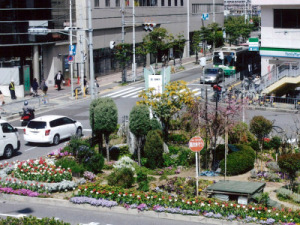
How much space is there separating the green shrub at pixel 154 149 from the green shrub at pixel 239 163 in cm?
310

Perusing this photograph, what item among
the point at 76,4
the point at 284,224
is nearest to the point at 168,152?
the point at 284,224

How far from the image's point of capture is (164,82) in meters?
30.8

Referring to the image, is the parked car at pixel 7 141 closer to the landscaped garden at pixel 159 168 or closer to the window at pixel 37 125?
the window at pixel 37 125

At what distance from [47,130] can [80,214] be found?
477 inches

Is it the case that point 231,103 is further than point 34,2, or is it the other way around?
point 34,2

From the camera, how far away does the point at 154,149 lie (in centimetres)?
2598

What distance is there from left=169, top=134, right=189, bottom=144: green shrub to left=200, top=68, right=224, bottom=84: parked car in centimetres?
2383

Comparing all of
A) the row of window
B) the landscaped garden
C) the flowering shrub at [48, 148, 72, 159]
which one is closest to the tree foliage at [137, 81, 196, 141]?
the landscaped garden

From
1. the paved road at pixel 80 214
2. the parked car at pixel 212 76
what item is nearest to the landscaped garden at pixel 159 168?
the paved road at pixel 80 214

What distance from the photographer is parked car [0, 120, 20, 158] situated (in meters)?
28.7

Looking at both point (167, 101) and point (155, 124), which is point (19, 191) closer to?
point (155, 124)

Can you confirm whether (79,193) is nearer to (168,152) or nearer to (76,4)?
(168,152)

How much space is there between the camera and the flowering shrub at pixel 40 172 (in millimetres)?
23094

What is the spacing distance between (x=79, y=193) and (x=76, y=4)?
40.8 m
